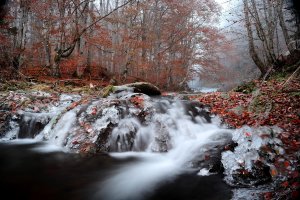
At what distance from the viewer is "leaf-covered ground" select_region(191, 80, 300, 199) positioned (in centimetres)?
358

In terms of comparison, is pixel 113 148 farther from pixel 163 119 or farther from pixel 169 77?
pixel 169 77

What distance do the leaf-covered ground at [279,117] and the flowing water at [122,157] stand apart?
1.84 feet

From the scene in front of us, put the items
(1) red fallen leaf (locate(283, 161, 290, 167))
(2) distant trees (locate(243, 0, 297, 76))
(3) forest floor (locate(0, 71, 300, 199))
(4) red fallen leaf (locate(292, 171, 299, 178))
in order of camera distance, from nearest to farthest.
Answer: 1. (4) red fallen leaf (locate(292, 171, 299, 178))
2. (3) forest floor (locate(0, 71, 300, 199))
3. (1) red fallen leaf (locate(283, 161, 290, 167))
4. (2) distant trees (locate(243, 0, 297, 76))

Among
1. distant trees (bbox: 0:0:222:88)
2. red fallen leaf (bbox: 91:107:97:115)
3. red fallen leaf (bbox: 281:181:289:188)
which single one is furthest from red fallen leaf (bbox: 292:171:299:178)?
distant trees (bbox: 0:0:222:88)

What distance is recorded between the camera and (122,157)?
5.60 m

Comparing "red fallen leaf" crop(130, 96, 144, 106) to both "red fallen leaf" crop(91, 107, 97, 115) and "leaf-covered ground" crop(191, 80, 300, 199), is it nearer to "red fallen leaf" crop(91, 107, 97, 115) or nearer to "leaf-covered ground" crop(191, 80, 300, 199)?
"red fallen leaf" crop(91, 107, 97, 115)

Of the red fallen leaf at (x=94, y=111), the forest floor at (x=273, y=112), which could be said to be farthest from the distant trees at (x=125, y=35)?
the red fallen leaf at (x=94, y=111)

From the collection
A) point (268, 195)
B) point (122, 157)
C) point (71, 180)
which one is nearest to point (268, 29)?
point (122, 157)

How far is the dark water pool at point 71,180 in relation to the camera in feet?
12.5

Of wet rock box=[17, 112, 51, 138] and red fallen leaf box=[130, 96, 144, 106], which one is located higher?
red fallen leaf box=[130, 96, 144, 106]

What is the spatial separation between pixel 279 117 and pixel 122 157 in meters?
3.63

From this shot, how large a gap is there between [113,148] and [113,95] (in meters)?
4.28

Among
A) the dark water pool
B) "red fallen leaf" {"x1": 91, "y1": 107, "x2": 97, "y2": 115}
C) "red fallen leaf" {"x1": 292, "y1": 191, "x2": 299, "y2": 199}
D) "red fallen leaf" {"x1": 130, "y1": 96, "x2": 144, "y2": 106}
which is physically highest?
"red fallen leaf" {"x1": 130, "y1": 96, "x2": 144, "y2": 106}

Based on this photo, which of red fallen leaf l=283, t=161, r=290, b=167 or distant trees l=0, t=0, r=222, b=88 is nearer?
red fallen leaf l=283, t=161, r=290, b=167
